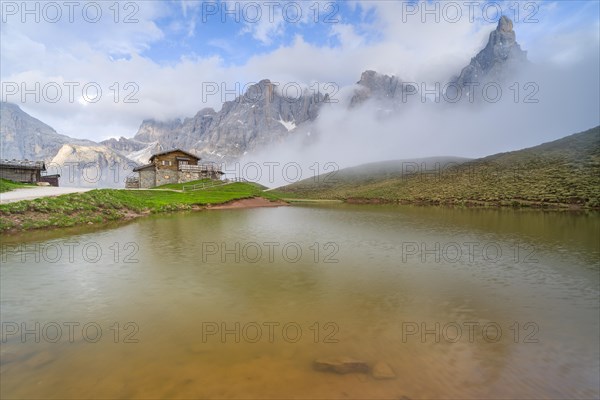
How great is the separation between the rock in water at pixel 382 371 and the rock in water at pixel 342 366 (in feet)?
0.61

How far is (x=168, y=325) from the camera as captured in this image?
27.0 feet

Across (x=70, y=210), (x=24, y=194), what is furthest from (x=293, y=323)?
(x=24, y=194)

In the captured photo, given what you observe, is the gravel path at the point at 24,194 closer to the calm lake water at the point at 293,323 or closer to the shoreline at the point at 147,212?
the shoreline at the point at 147,212

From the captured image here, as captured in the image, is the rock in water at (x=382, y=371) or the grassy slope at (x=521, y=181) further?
the grassy slope at (x=521, y=181)

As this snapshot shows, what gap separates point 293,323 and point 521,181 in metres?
89.6

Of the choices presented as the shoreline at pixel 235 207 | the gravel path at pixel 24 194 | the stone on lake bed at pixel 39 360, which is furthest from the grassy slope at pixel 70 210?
the stone on lake bed at pixel 39 360

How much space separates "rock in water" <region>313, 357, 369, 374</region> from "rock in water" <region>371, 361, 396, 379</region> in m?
0.19

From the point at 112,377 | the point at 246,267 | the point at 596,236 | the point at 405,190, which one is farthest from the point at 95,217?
the point at 405,190

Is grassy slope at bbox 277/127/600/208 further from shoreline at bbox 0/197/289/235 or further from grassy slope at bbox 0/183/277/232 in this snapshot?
grassy slope at bbox 0/183/277/232

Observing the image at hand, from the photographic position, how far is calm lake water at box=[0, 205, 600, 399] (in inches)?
228

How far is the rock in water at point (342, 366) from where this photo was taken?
6234 millimetres

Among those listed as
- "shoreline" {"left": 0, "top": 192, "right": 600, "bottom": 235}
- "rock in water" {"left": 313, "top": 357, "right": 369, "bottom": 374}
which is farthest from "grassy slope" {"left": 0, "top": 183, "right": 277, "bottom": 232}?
"rock in water" {"left": 313, "top": 357, "right": 369, "bottom": 374}

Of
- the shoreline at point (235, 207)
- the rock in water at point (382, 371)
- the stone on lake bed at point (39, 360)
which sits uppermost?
the shoreline at point (235, 207)

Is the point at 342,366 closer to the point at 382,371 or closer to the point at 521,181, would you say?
the point at 382,371
